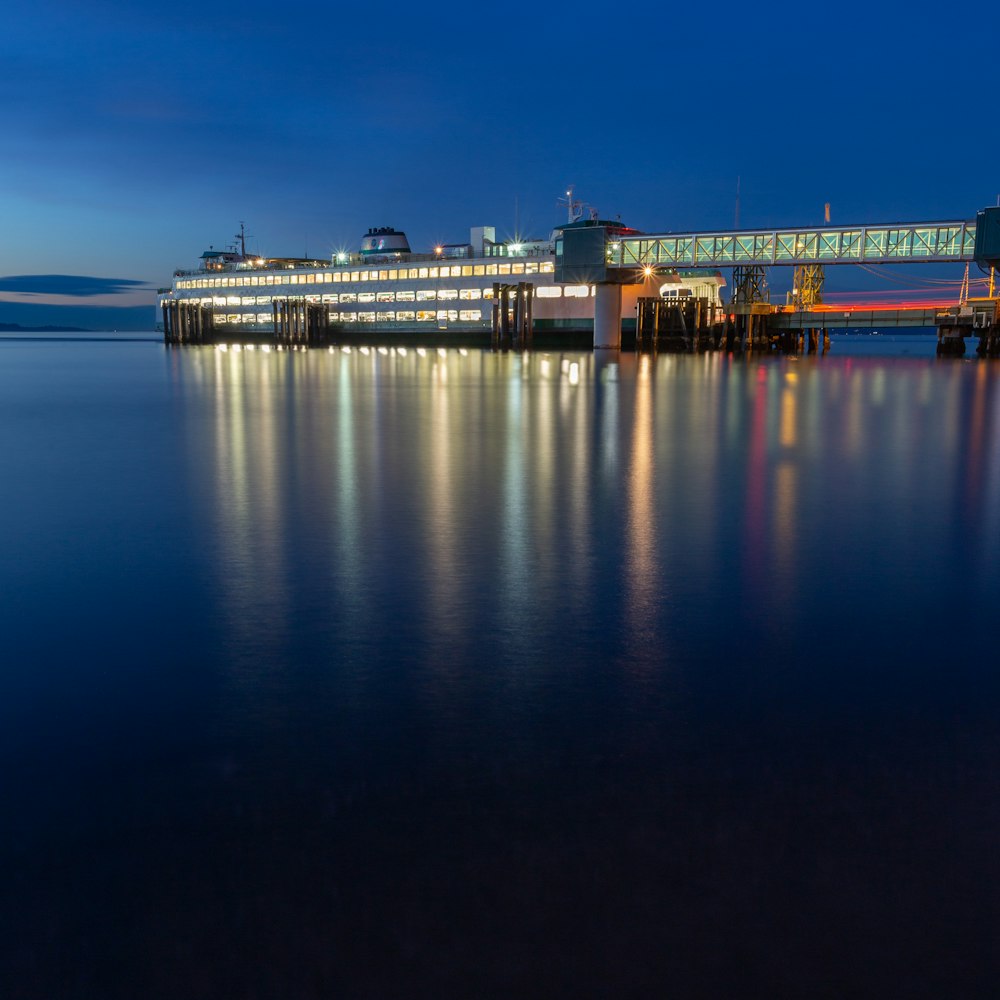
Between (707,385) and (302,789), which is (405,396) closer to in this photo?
(707,385)

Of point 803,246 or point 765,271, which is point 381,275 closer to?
point 765,271

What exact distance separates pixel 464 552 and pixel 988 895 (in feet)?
16.0

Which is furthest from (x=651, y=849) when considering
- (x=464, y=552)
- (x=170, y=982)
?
(x=464, y=552)

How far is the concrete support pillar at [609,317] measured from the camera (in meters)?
56.9

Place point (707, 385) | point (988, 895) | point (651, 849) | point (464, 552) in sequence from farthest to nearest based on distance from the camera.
Result: point (707, 385)
point (464, 552)
point (651, 849)
point (988, 895)

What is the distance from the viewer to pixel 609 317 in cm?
5694

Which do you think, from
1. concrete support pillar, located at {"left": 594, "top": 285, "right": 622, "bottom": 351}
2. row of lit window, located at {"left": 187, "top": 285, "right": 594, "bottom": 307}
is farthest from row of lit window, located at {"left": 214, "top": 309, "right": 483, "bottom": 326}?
concrete support pillar, located at {"left": 594, "top": 285, "right": 622, "bottom": 351}

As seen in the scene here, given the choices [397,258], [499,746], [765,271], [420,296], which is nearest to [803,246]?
[765,271]

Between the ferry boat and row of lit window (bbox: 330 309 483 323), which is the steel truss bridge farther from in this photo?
row of lit window (bbox: 330 309 483 323)

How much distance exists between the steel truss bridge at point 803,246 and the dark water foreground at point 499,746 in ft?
141

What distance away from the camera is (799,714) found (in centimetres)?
416

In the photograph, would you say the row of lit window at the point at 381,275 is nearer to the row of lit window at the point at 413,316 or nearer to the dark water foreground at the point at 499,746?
the row of lit window at the point at 413,316

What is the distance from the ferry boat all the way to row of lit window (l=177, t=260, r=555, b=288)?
0.29ft

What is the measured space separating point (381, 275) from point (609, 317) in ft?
91.3
